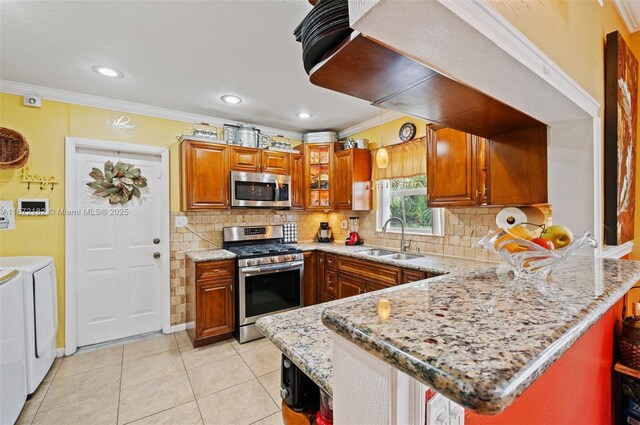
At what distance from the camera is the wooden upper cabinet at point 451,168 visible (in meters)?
2.33

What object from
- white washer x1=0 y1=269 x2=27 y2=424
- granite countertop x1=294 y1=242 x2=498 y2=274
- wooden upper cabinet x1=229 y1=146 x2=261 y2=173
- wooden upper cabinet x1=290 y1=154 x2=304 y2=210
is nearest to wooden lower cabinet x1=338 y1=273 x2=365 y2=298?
granite countertop x1=294 y1=242 x2=498 y2=274

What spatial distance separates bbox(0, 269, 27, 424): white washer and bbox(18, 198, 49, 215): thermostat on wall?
0.97 m

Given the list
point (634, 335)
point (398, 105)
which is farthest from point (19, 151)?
point (634, 335)

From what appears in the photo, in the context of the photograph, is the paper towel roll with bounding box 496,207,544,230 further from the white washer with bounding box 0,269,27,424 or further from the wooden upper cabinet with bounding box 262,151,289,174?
the white washer with bounding box 0,269,27,424

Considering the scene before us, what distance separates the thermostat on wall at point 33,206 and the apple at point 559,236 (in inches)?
150

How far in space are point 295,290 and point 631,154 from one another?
3.10 meters

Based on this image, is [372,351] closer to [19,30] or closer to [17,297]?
[17,297]

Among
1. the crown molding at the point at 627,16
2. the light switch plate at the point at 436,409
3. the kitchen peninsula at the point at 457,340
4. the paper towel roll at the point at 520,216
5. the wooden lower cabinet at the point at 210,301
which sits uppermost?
the crown molding at the point at 627,16

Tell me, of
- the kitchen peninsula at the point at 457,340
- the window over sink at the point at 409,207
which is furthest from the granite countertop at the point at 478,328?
the window over sink at the point at 409,207

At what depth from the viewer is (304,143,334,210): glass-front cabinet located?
3.90 m

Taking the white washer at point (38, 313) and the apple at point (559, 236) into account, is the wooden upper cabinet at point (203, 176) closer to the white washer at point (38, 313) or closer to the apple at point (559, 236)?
the white washer at point (38, 313)

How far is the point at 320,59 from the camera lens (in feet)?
3.22

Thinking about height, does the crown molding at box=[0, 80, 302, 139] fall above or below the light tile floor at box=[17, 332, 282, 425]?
above

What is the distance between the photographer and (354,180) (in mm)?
3646
